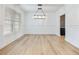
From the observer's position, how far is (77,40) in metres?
4.67

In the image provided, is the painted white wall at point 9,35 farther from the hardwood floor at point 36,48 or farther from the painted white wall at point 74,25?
the painted white wall at point 74,25

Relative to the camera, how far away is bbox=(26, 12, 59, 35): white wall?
151 inches

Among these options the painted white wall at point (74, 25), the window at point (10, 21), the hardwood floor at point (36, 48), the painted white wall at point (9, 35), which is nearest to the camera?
the hardwood floor at point (36, 48)

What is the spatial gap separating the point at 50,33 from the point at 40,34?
404 mm

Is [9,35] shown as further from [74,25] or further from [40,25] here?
[74,25]

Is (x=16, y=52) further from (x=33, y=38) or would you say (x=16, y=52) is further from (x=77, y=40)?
(x=77, y=40)

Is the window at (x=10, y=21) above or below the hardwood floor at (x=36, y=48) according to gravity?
Answer: above

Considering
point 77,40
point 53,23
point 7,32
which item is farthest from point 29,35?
point 77,40

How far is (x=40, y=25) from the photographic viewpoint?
3918 millimetres

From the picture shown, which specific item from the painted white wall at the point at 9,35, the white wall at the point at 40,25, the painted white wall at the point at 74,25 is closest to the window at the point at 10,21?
the painted white wall at the point at 9,35

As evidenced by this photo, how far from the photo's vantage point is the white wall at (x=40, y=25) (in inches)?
151

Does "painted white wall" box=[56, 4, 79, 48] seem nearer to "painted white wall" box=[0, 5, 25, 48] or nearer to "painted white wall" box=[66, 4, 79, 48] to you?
"painted white wall" box=[66, 4, 79, 48]

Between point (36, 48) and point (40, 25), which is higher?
point (40, 25)

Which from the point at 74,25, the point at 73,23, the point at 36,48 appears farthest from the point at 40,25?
the point at 73,23
